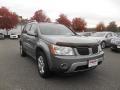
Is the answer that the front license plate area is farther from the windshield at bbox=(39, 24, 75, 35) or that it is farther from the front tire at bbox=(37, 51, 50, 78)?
the windshield at bbox=(39, 24, 75, 35)

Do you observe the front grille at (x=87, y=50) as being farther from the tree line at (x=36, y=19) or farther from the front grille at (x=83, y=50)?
the tree line at (x=36, y=19)

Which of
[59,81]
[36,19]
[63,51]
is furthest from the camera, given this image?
[36,19]

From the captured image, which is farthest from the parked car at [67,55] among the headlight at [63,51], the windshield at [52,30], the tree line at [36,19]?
the tree line at [36,19]

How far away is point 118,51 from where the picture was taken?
999cm

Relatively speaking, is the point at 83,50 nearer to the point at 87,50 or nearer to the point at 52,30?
the point at 87,50

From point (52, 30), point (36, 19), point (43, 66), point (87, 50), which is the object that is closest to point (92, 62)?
point (87, 50)

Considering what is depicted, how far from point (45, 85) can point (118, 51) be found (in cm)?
728

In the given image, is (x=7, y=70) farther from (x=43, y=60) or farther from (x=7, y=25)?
(x=7, y=25)

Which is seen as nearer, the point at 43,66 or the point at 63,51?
the point at 63,51

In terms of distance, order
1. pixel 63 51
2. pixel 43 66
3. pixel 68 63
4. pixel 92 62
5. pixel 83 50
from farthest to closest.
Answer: pixel 43 66
pixel 92 62
pixel 83 50
pixel 63 51
pixel 68 63

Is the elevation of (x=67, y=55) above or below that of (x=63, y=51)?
below

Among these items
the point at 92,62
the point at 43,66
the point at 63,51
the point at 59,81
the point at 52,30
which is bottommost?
the point at 59,81

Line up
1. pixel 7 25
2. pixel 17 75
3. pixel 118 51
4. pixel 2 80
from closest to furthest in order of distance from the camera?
pixel 2 80 < pixel 17 75 < pixel 118 51 < pixel 7 25

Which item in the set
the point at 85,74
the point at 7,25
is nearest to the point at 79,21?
the point at 7,25
